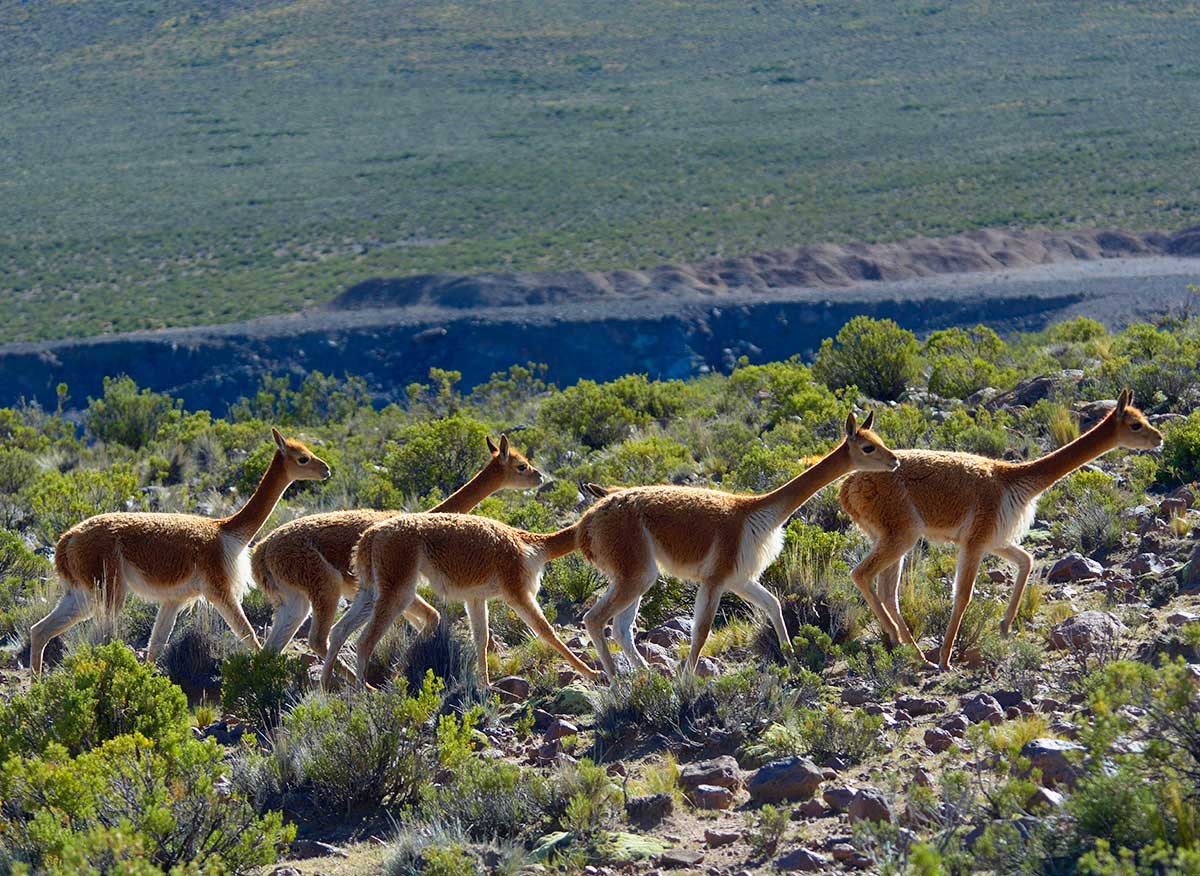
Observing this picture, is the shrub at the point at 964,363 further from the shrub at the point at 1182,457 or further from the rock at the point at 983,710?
the rock at the point at 983,710

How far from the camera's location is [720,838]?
6.76 metres

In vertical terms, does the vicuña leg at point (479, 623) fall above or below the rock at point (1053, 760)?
below

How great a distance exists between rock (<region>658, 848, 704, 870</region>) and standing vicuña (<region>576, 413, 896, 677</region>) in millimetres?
2328

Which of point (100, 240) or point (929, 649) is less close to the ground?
point (929, 649)

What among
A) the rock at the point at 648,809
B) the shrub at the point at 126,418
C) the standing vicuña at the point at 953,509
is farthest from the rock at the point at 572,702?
the shrub at the point at 126,418

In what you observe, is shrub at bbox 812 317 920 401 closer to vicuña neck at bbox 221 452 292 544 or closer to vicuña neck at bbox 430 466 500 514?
vicuña neck at bbox 430 466 500 514

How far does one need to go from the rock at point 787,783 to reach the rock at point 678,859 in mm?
595

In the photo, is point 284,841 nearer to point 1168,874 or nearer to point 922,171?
point 1168,874

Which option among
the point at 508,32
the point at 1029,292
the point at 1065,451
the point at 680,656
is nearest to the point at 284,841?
the point at 680,656

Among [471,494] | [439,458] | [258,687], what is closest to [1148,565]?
[471,494]

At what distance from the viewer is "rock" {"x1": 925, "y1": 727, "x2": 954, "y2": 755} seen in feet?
24.9

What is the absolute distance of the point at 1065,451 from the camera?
957cm

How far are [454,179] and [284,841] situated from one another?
182ft

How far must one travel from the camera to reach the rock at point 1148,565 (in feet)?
33.4
